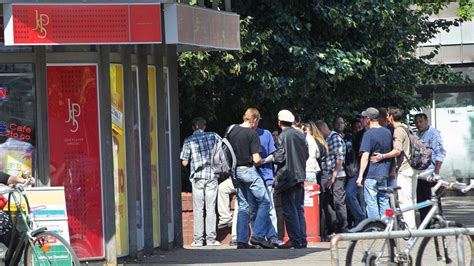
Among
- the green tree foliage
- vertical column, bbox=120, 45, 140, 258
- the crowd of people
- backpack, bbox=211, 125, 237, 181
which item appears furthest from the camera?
the green tree foliage

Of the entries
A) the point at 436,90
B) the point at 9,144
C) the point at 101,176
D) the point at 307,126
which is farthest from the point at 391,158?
the point at 436,90

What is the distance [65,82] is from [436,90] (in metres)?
18.3

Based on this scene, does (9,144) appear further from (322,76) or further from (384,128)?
(322,76)

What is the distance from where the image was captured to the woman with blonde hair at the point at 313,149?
15.9 meters

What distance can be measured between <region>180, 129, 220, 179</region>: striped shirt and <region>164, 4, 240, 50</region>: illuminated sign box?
247 cm

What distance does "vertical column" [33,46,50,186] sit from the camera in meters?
11.3

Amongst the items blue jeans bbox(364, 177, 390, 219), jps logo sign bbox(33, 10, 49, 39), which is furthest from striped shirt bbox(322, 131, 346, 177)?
jps logo sign bbox(33, 10, 49, 39)

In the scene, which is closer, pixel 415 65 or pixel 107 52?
pixel 107 52

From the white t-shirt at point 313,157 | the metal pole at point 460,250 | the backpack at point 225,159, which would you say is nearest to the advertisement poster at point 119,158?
the backpack at point 225,159

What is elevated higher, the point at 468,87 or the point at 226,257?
the point at 468,87

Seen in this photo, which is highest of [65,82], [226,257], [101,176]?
[65,82]

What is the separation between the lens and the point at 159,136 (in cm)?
1303

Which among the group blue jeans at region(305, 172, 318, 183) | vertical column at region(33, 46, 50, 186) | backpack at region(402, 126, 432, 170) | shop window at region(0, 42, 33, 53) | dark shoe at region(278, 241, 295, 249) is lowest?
dark shoe at region(278, 241, 295, 249)

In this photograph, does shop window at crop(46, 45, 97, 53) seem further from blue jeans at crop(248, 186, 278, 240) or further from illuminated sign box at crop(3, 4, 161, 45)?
blue jeans at crop(248, 186, 278, 240)
